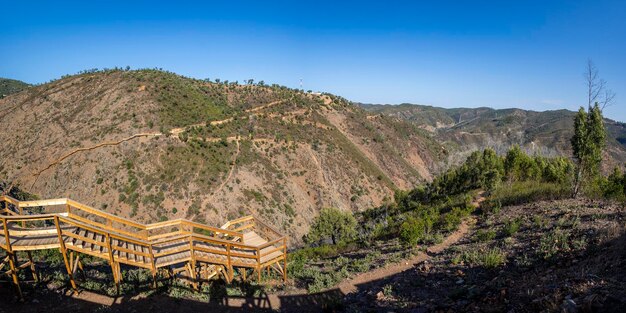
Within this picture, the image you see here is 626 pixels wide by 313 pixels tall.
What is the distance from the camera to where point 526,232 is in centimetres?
1240

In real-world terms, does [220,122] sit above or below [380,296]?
above

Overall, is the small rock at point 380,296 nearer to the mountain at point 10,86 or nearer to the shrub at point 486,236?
the shrub at point 486,236

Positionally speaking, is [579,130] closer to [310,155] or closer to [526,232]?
[526,232]

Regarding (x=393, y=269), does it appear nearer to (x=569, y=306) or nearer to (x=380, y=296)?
(x=380, y=296)

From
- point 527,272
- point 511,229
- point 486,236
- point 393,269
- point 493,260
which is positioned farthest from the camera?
point 486,236

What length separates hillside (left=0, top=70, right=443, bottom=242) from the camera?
3427cm

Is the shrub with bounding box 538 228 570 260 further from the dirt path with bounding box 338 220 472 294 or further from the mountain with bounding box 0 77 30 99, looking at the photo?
the mountain with bounding box 0 77 30 99

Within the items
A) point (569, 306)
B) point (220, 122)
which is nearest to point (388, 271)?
point (569, 306)

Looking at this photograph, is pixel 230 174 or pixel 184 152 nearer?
pixel 184 152

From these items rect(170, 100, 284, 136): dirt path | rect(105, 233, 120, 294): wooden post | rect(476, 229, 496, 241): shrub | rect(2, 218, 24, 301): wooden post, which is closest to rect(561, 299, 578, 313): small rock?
rect(476, 229, 496, 241): shrub

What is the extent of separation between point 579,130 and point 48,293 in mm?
22722

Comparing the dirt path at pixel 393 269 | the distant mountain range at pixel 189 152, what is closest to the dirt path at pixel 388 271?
the dirt path at pixel 393 269

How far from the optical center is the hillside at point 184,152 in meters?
34.3

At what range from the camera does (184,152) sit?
3875 cm
